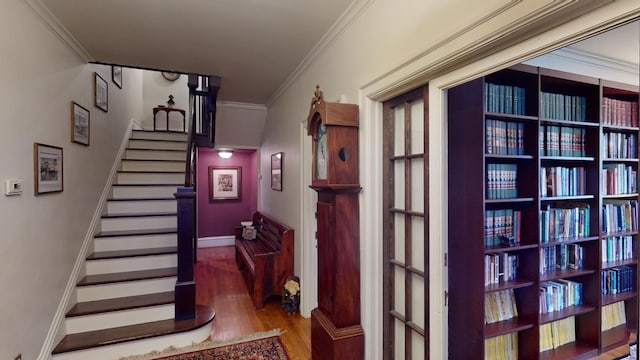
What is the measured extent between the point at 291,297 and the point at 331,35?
2580 mm

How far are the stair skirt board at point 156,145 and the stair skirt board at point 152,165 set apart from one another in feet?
1.36

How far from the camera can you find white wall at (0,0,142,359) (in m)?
1.82

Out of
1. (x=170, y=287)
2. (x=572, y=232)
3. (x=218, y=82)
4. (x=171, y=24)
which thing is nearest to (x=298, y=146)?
(x=218, y=82)

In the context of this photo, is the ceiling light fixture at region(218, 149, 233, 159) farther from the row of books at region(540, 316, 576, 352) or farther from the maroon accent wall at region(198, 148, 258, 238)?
the row of books at region(540, 316, 576, 352)

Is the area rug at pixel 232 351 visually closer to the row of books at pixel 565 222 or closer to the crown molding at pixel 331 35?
the row of books at pixel 565 222

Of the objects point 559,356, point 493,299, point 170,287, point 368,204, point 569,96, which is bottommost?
point 559,356

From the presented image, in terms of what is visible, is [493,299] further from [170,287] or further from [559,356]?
[170,287]

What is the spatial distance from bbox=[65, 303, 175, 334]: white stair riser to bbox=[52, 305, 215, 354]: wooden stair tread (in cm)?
4

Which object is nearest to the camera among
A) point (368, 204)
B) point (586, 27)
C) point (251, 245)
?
point (586, 27)

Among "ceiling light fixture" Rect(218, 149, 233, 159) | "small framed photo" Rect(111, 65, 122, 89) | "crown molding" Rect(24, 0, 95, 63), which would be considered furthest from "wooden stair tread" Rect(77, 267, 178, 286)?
"ceiling light fixture" Rect(218, 149, 233, 159)

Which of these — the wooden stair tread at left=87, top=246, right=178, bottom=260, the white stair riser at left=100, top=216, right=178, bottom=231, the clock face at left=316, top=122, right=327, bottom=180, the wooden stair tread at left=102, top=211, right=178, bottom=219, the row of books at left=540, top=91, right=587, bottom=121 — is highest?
the row of books at left=540, top=91, right=587, bottom=121

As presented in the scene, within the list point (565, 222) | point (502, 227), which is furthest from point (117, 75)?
point (565, 222)

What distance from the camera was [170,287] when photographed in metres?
3.05

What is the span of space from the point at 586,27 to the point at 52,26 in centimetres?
315
